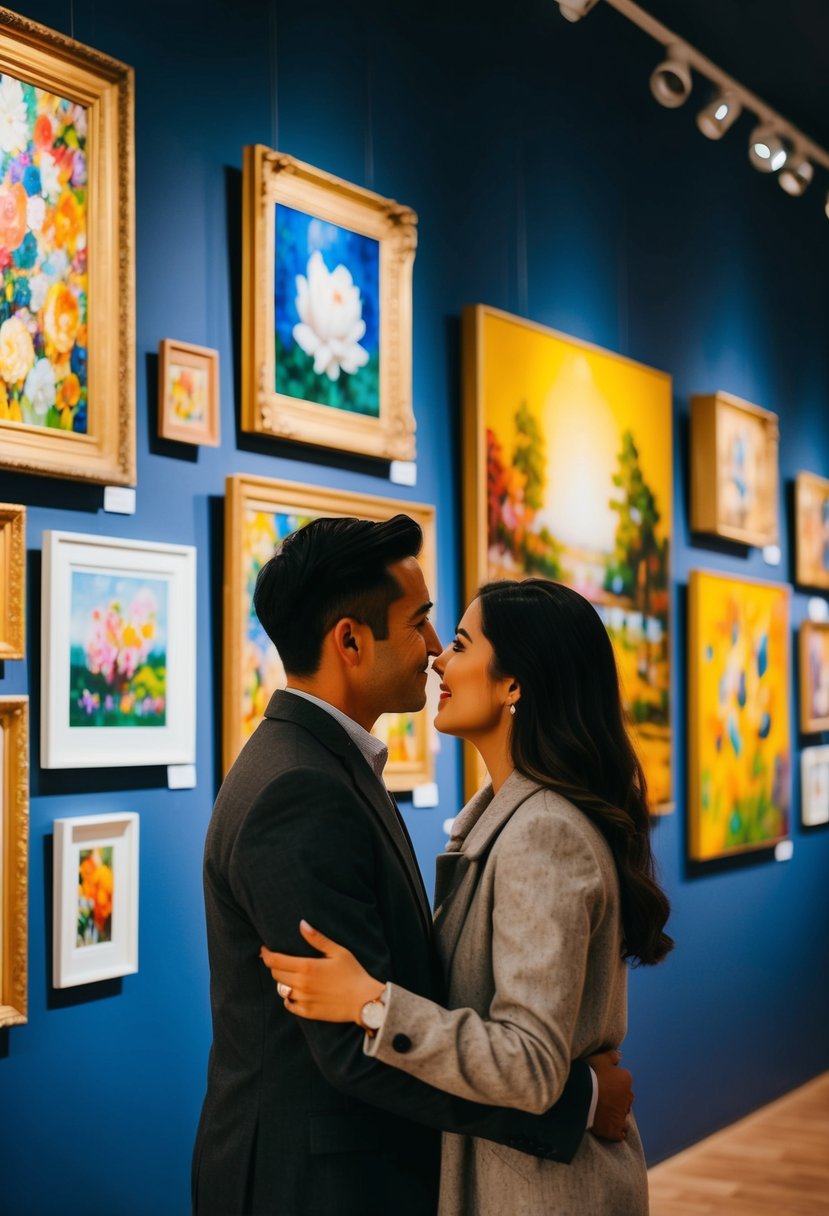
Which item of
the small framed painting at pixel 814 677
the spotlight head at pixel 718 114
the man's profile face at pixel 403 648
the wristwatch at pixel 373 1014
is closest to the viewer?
the wristwatch at pixel 373 1014

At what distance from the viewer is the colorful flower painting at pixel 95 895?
3578mm

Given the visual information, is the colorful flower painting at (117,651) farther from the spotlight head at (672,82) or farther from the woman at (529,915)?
the spotlight head at (672,82)

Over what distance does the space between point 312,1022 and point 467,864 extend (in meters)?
0.45

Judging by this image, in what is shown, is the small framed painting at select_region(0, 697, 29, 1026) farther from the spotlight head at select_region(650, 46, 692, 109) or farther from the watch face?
the spotlight head at select_region(650, 46, 692, 109)

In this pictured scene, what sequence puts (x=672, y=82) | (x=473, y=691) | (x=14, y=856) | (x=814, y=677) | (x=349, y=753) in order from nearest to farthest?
(x=349, y=753), (x=473, y=691), (x=14, y=856), (x=672, y=82), (x=814, y=677)

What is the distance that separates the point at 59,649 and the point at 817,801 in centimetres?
581

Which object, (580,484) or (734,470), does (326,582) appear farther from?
(734,470)

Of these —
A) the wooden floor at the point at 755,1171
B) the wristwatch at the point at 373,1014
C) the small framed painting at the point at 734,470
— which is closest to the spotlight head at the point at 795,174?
the small framed painting at the point at 734,470

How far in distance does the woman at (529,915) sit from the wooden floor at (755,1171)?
12.7ft

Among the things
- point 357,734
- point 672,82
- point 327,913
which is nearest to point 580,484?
point 672,82

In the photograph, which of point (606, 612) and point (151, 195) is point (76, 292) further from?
point (606, 612)

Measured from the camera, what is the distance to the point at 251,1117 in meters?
2.33

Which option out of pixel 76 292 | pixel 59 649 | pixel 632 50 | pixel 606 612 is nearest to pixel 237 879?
pixel 59 649

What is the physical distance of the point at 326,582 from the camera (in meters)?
2.50
